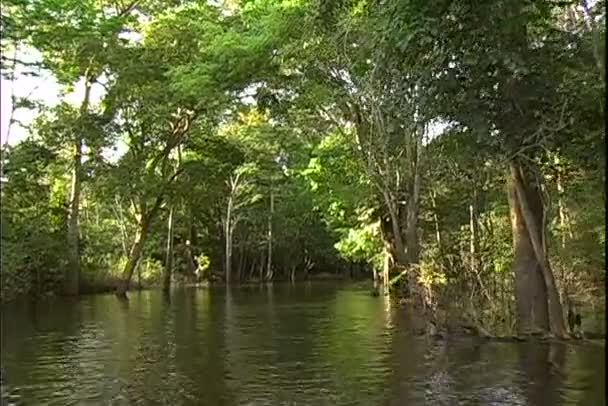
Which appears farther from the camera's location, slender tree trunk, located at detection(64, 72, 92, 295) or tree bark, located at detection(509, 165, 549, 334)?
slender tree trunk, located at detection(64, 72, 92, 295)

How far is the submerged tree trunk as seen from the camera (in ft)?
43.1

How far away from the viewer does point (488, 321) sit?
14.7m

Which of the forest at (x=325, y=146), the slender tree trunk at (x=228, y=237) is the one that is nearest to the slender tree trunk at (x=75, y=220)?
the forest at (x=325, y=146)

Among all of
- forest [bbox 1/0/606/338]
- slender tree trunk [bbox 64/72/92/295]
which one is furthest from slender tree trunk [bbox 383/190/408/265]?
slender tree trunk [bbox 64/72/92/295]

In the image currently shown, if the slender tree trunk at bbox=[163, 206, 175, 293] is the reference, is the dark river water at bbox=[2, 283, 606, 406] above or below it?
below

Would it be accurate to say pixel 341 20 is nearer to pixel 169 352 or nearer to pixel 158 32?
pixel 169 352

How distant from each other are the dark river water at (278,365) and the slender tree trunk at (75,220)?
38.0ft

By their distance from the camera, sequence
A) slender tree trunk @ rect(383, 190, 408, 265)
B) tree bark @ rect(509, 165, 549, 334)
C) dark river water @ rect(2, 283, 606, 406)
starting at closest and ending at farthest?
dark river water @ rect(2, 283, 606, 406) → tree bark @ rect(509, 165, 549, 334) → slender tree trunk @ rect(383, 190, 408, 265)

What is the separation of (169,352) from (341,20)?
614 cm

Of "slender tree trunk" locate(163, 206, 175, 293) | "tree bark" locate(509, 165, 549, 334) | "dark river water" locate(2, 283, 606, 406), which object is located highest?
"slender tree trunk" locate(163, 206, 175, 293)

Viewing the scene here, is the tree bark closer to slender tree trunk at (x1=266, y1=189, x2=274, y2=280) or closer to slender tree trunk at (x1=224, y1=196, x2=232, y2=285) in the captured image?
slender tree trunk at (x1=224, y1=196, x2=232, y2=285)

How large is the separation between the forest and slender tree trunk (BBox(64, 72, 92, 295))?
0.37 feet

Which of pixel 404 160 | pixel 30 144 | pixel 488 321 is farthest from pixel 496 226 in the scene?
pixel 30 144

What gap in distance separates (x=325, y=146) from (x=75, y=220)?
9.86 metres
